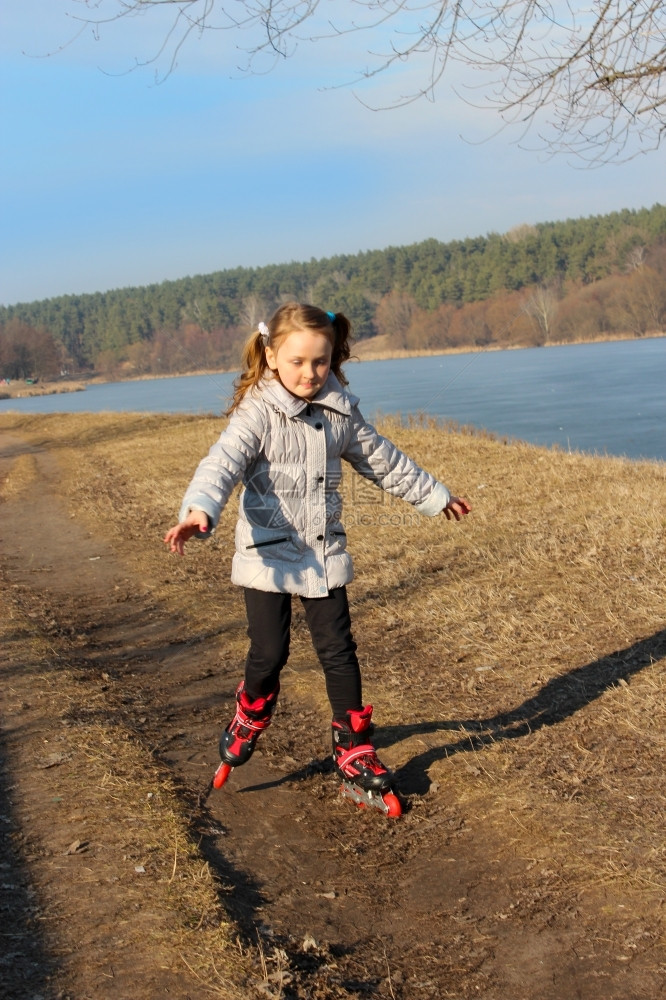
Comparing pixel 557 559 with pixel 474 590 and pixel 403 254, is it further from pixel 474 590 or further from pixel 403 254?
pixel 403 254

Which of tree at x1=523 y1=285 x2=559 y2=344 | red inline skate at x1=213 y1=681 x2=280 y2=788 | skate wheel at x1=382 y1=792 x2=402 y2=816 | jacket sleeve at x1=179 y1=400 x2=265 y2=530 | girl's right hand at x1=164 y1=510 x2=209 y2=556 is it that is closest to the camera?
girl's right hand at x1=164 y1=510 x2=209 y2=556

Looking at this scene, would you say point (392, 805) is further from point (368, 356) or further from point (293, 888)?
point (368, 356)

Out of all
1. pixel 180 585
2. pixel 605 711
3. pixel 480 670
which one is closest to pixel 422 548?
pixel 180 585

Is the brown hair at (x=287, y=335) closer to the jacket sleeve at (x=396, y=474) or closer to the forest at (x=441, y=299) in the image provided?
the jacket sleeve at (x=396, y=474)

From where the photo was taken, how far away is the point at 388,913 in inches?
115

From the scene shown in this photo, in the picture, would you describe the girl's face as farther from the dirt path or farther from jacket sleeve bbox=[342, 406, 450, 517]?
the dirt path

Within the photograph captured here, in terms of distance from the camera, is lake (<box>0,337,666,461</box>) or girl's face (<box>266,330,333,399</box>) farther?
lake (<box>0,337,666,461</box>)

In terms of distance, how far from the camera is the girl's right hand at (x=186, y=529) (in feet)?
10.8

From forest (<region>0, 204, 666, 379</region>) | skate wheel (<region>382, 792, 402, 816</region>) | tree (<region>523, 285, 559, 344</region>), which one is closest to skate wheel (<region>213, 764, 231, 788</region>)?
skate wheel (<region>382, 792, 402, 816</region>)

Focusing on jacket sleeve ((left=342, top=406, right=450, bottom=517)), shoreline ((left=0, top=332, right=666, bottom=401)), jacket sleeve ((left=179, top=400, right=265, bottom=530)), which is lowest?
shoreline ((left=0, top=332, right=666, bottom=401))

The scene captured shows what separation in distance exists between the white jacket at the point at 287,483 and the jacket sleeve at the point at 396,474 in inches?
7.2

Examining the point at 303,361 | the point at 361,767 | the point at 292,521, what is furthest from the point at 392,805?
the point at 303,361

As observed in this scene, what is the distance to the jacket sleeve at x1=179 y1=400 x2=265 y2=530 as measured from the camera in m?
3.45

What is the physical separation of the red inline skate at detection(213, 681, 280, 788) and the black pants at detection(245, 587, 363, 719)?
0.09m
